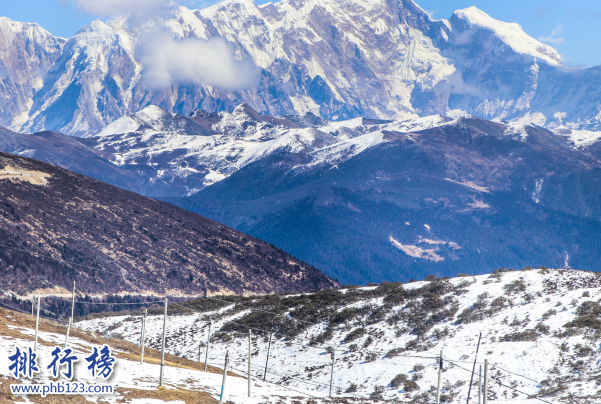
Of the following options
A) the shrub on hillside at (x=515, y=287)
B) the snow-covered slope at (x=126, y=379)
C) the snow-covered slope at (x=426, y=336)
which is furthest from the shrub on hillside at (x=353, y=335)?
the shrub on hillside at (x=515, y=287)

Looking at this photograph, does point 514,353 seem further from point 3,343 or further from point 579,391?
point 3,343

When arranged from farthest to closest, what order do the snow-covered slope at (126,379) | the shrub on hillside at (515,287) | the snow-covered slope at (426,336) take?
the shrub on hillside at (515,287) → the snow-covered slope at (426,336) → the snow-covered slope at (126,379)

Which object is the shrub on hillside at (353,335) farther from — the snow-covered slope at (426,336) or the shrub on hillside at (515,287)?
the shrub on hillside at (515,287)

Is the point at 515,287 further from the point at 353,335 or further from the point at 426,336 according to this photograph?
the point at 353,335

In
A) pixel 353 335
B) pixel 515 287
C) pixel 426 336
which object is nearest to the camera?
pixel 426 336

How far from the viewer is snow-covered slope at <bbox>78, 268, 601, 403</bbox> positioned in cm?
7306

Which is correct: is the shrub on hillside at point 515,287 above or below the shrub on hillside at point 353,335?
above

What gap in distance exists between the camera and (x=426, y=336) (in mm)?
89312

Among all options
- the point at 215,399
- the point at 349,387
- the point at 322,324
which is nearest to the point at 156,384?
the point at 215,399

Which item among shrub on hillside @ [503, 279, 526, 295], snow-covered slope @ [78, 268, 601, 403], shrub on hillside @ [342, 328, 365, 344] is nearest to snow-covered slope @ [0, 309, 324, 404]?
snow-covered slope @ [78, 268, 601, 403]

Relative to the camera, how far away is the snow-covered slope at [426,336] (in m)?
73.1

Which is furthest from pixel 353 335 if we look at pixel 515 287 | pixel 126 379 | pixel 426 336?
pixel 126 379

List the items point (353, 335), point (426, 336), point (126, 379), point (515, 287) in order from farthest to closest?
point (515, 287) < point (353, 335) < point (426, 336) < point (126, 379)

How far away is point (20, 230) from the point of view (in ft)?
624
